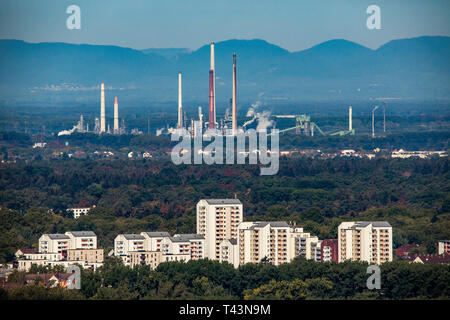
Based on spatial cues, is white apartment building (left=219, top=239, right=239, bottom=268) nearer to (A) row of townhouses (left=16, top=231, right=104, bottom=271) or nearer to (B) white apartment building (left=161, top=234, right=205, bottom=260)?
(B) white apartment building (left=161, top=234, right=205, bottom=260)

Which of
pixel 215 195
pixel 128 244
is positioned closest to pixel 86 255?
pixel 128 244

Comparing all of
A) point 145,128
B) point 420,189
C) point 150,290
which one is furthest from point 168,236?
point 145,128

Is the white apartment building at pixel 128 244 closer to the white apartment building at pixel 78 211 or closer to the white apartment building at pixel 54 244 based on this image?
the white apartment building at pixel 54 244

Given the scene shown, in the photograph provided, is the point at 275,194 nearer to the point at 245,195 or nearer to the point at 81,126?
the point at 245,195

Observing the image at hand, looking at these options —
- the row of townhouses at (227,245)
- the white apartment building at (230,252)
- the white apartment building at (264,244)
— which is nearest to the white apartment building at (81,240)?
the row of townhouses at (227,245)

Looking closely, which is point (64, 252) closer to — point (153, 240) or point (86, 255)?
point (86, 255)
